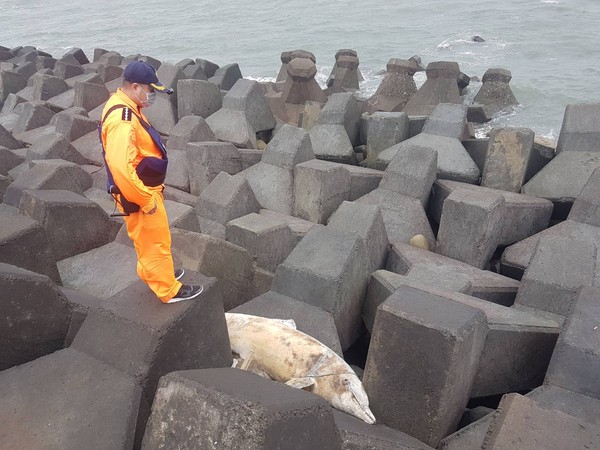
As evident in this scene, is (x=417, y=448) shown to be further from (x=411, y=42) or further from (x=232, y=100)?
(x=411, y=42)

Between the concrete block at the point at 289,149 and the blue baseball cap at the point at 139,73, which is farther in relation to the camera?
the concrete block at the point at 289,149

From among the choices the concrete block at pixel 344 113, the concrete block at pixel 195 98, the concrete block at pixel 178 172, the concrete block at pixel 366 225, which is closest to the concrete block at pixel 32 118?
the concrete block at pixel 195 98

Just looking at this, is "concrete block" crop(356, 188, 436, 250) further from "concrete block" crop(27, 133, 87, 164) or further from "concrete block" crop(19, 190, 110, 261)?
"concrete block" crop(27, 133, 87, 164)

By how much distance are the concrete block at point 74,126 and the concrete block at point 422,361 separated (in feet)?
19.3

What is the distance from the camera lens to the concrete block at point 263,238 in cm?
418

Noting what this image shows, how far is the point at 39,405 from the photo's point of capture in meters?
2.10

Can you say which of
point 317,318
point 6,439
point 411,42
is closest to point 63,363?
point 6,439

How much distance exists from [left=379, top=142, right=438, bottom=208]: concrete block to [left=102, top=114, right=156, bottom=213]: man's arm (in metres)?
3.10

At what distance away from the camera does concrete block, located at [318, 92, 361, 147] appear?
271 inches

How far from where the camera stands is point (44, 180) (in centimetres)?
459

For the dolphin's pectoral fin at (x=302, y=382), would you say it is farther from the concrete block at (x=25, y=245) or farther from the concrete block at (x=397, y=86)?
the concrete block at (x=397, y=86)

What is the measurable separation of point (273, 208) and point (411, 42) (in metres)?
20.6

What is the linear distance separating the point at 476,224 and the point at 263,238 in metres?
1.82

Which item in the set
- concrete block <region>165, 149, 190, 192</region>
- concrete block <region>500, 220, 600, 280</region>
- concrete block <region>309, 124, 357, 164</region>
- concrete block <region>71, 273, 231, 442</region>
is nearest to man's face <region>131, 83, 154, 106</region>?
concrete block <region>71, 273, 231, 442</region>
